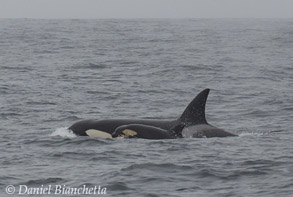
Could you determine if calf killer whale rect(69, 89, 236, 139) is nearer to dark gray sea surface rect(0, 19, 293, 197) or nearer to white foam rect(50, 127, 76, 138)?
white foam rect(50, 127, 76, 138)

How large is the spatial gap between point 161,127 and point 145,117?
125 inches

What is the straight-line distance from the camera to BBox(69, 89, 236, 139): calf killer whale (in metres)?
18.8

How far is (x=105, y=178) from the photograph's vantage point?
14.3 metres

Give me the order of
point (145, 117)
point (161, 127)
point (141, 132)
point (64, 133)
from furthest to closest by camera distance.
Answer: point (145, 117) < point (64, 133) < point (161, 127) < point (141, 132)

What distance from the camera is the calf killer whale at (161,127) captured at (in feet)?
61.7

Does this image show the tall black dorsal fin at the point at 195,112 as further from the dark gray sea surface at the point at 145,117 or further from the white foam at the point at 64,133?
the white foam at the point at 64,133

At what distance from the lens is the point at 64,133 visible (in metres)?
19.6

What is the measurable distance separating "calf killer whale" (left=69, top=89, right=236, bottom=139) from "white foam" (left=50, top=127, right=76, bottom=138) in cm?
14

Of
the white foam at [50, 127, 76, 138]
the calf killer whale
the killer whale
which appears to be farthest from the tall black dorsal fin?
the white foam at [50, 127, 76, 138]

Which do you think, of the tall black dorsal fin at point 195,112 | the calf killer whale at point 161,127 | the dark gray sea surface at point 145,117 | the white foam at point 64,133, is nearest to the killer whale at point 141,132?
the calf killer whale at point 161,127

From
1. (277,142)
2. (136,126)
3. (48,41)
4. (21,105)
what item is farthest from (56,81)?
(48,41)

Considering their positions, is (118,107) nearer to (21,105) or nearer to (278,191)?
(21,105)

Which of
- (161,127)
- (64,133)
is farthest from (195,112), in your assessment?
(64,133)

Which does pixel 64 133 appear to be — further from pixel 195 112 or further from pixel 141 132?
→ pixel 195 112
